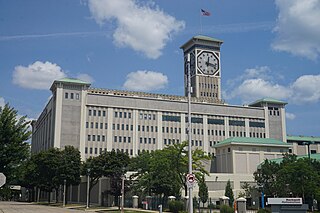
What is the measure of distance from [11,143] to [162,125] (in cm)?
8857

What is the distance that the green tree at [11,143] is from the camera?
21453 millimetres

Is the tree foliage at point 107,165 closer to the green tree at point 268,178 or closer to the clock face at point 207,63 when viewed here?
the green tree at point 268,178

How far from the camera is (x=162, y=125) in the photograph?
360 ft

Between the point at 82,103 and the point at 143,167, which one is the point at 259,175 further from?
the point at 82,103

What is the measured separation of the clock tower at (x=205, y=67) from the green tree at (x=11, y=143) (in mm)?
106092

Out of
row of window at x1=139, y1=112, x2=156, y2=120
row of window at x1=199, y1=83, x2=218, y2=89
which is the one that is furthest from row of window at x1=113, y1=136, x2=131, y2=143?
row of window at x1=199, y1=83, x2=218, y2=89

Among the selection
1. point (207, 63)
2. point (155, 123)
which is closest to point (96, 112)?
point (155, 123)

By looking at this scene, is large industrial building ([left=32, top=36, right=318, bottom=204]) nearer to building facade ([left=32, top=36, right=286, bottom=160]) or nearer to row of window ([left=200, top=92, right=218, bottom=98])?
building facade ([left=32, top=36, right=286, bottom=160])

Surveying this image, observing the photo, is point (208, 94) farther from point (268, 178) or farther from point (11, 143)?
point (11, 143)

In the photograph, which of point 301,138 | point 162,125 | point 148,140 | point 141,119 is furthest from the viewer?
point 301,138

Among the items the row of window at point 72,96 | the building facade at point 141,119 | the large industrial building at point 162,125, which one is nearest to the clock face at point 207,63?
the building facade at point 141,119

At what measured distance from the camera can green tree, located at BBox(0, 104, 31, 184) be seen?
21.5 metres

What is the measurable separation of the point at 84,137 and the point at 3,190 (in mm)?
78719

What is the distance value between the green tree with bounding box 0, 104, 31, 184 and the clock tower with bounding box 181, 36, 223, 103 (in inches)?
4177
